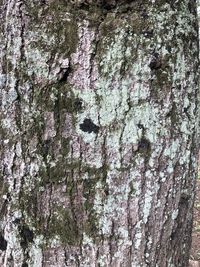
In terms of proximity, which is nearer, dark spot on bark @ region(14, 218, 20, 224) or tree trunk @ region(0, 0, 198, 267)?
tree trunk @ region(0, 0, 198, 267)

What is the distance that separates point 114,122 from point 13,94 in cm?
33

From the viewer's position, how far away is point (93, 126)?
1.61 metres

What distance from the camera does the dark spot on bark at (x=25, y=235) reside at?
168 cm

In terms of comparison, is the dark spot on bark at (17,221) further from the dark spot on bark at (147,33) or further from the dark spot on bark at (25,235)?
the dark spot on bark at (147,33)

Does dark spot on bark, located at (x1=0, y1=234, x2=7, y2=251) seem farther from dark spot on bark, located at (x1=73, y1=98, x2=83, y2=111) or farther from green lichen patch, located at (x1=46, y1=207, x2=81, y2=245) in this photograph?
dark spot on bark, located at (x1=73, y1=98, x2=83, y2=111)

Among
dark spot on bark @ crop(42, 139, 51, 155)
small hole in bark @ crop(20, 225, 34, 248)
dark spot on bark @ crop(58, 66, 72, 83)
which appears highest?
dark spot on bark @ crop(58, 66, 72, 83)

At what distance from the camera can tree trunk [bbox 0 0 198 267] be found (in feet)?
5.18

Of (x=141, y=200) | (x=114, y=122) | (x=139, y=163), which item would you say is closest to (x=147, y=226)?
(x=141, y=200)

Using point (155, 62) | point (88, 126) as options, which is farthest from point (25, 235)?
point (155, 62)

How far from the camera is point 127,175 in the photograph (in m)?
1.64

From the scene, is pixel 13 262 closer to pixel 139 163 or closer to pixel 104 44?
pixel 139 163

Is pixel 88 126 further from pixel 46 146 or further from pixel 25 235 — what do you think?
pixel 25 235

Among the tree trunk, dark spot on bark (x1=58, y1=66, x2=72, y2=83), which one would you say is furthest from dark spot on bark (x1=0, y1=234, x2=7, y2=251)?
dark spot on bark (x1=58, y1=66, x2=72, y2=83)

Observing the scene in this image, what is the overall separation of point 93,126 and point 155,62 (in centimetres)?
28
